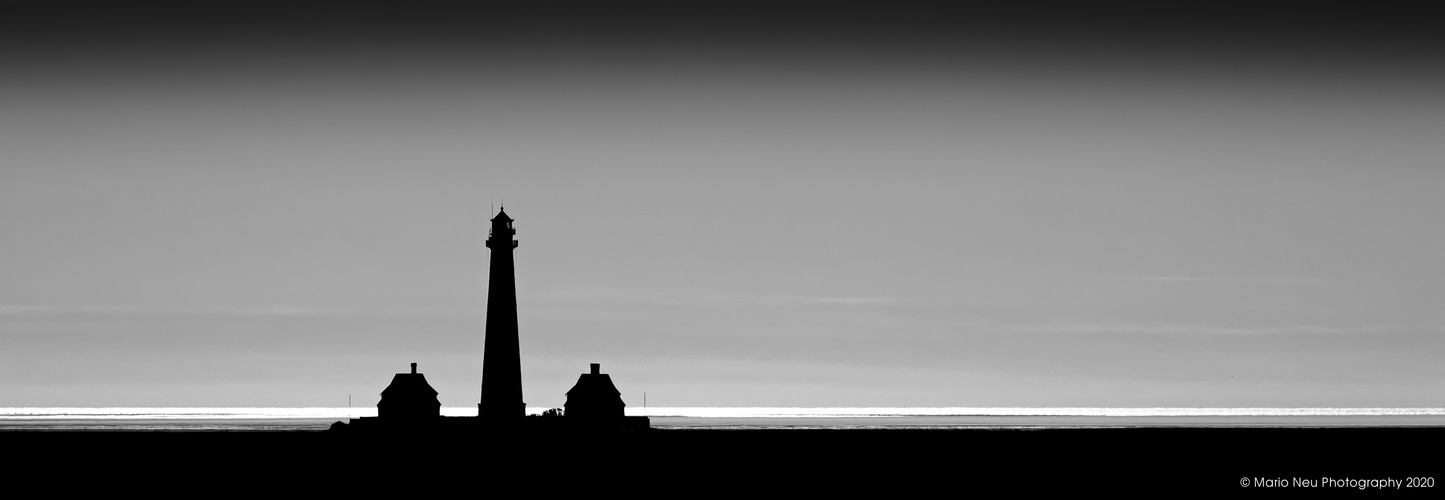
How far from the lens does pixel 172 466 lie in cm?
7419

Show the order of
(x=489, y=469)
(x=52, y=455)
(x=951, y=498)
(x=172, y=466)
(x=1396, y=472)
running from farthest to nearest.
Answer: (x=52, y=455)
(x=172, y=466)
(x=1396, y=472)
(x=489, y=469)
(x=951, y=498)

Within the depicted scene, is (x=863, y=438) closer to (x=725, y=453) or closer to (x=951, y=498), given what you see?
(x=725, y=453)

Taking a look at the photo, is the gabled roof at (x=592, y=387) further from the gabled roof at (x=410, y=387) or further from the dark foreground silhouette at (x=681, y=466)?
the gabled roof at (x=410, y=387)

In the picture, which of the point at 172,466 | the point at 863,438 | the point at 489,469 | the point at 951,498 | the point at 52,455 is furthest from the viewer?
the point at 863,438

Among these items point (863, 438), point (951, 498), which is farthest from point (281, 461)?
point (863, 438)

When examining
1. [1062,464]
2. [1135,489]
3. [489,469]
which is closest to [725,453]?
[1062,464]

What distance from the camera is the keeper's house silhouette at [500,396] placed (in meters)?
74.1

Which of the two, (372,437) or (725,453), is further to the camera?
(725,453)

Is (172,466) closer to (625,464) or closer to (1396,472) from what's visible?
(625,464)

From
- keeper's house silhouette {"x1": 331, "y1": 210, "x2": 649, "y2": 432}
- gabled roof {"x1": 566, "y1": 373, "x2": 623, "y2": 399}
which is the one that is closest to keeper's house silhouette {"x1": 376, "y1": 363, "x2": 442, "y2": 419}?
keeper's house silhouette {"x1": 331, "y1": 210, "x2": 649, "y2": 432}

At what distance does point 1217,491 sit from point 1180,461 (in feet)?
69.7

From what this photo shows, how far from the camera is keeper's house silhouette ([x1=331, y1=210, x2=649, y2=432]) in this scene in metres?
74.1

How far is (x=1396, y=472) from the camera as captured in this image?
69.0 meters

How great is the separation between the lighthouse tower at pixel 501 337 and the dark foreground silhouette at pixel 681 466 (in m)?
1.87
